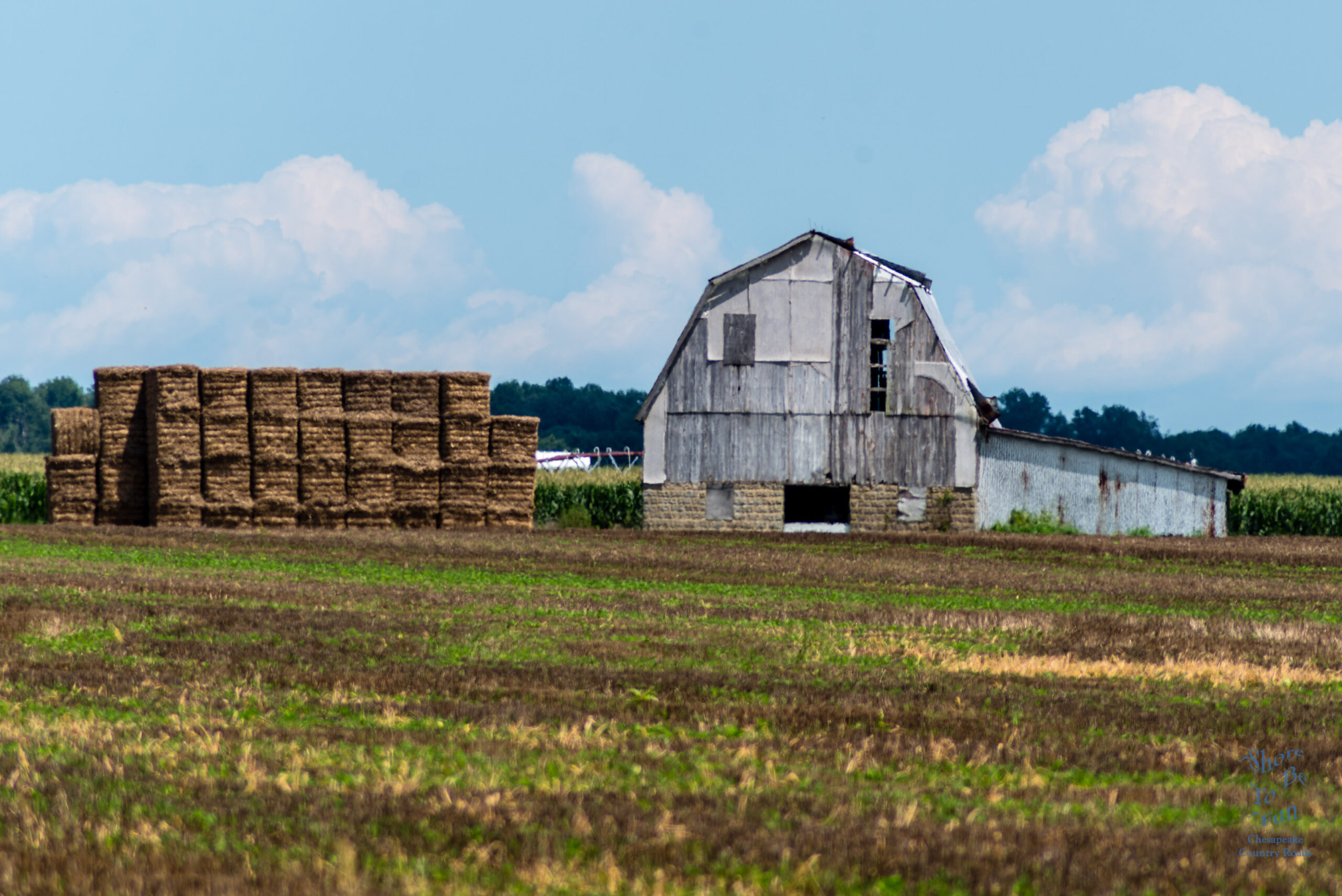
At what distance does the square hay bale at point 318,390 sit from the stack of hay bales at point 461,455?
9.44ft

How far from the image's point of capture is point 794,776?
26.4 ft

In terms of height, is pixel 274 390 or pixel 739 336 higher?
pixel 739 336

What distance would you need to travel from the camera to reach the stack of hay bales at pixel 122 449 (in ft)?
127

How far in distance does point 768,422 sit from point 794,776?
31.9m

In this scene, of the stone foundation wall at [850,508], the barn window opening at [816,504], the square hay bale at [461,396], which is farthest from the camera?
the barn window opening at [816,504]

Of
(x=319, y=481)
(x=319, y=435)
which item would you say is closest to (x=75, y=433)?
(x=319, y=435)

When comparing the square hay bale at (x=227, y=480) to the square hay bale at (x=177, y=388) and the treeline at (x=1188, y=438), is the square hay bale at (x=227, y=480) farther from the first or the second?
the treeline at (x=1188, y=438)

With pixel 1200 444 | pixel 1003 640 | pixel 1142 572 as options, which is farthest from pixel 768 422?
pixel 1200 444

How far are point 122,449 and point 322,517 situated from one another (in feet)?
19.7

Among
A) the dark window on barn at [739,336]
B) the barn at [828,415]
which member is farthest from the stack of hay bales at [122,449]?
the dark window on barn at [739,336]

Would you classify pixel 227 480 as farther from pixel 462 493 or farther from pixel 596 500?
pixel 596 500

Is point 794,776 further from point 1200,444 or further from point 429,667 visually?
point 1200,444

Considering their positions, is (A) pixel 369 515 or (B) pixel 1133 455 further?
A: (B) pixel 1133 455

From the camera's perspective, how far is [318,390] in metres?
38.2
